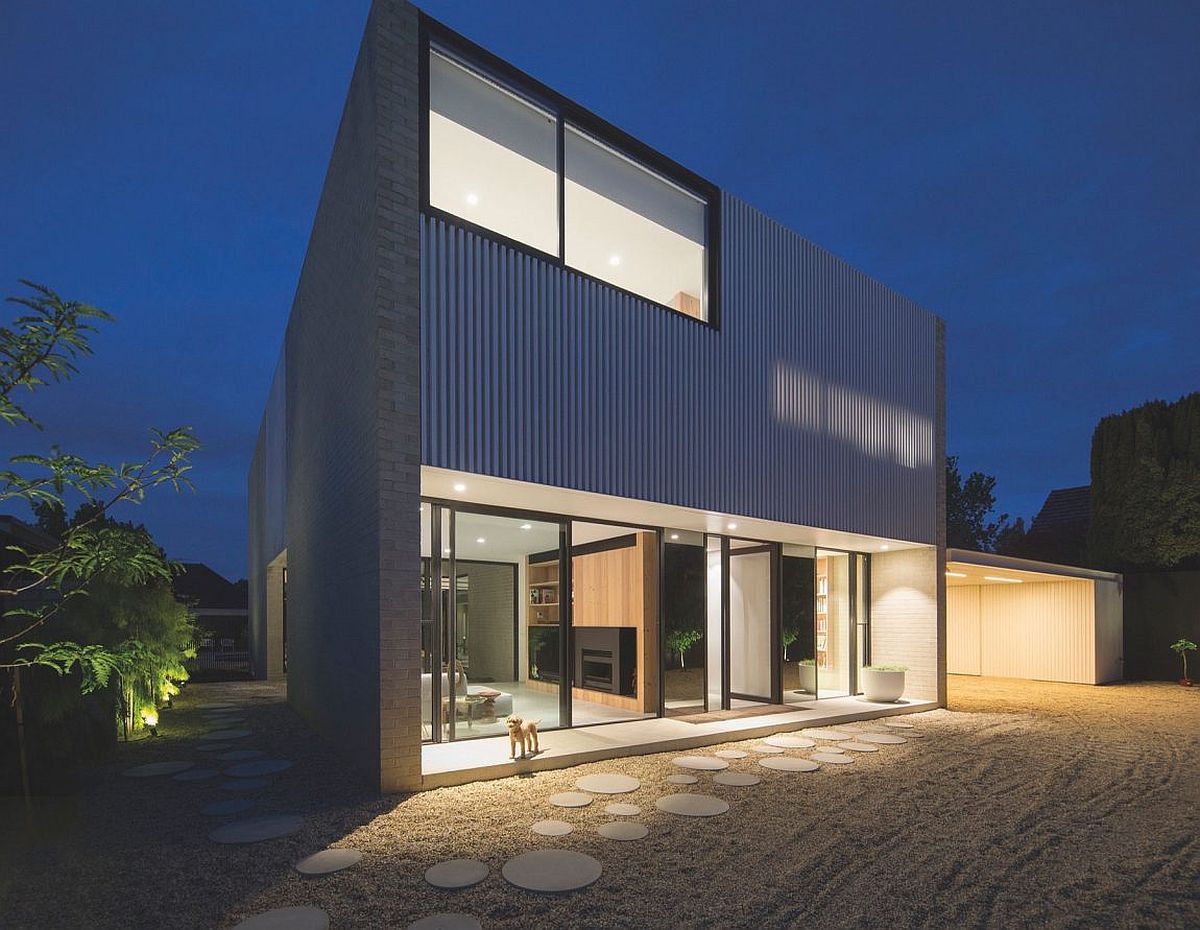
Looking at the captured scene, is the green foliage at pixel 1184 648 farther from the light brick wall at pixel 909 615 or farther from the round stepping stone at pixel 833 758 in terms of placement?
the round stepping stone at pixel 833 758

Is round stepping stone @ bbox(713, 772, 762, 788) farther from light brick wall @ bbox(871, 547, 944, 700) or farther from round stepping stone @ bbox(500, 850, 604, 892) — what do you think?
light brick wall @ bbox(871, 547, 944, 700)

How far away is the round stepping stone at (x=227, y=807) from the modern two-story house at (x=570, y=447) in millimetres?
1001

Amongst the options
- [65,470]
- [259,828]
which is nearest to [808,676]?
[259,828]

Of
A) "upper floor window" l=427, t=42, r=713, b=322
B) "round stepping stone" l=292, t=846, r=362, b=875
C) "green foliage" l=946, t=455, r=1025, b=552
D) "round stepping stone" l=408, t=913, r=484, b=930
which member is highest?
"upper floor window" l=427, t=42, r=713, b=322

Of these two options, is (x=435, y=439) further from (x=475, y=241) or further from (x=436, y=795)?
(x=436, y=795)

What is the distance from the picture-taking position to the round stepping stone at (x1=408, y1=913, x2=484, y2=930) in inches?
142

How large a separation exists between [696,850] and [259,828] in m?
3.12

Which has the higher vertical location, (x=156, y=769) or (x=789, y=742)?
(x=156, y=769)

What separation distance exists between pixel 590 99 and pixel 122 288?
126m

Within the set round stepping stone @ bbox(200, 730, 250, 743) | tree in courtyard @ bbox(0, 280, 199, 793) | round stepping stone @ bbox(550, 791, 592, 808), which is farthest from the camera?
round stepping stone @ bbox(200, 730, 250, 743)

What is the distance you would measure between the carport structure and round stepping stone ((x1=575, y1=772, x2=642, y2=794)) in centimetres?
1130

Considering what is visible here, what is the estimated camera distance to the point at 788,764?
7.56 metres

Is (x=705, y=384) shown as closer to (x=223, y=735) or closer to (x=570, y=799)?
(x=570, y=799)

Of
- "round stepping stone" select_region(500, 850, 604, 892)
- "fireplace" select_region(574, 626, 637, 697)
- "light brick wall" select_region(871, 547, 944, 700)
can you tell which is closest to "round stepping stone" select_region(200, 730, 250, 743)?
"fireplace" select_region(574, 626, 637, 697)
